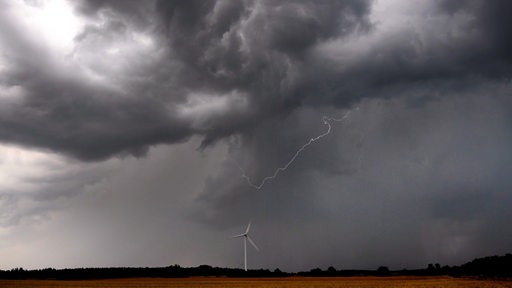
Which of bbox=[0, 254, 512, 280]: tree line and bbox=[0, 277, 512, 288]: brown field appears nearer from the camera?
bbox=[0, 277, 512, 288]: brown field

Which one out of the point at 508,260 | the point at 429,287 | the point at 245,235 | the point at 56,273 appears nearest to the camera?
the point at 429,287

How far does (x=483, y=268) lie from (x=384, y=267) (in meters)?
34.8

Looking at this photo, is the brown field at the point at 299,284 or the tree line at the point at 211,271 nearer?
the brown field at the point at 299,284

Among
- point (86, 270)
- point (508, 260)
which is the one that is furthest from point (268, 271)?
point (508, 260)

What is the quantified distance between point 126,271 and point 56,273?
982 inches

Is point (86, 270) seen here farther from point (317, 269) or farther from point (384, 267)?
point (384, 267)

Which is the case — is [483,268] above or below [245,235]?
below

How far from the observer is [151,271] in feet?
539

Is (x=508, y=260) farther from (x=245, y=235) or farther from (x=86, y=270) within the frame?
(x=86, y=270)

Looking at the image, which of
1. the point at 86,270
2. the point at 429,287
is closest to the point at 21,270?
the point at 86,270

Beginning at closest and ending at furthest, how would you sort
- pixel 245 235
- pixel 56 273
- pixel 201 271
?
pixel 245 235
pixel 56 273
pixel 201 271

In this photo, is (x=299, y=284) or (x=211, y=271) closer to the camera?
(x=299, y=284)

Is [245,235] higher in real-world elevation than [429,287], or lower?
higher

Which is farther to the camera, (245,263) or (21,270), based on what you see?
(21,270)
